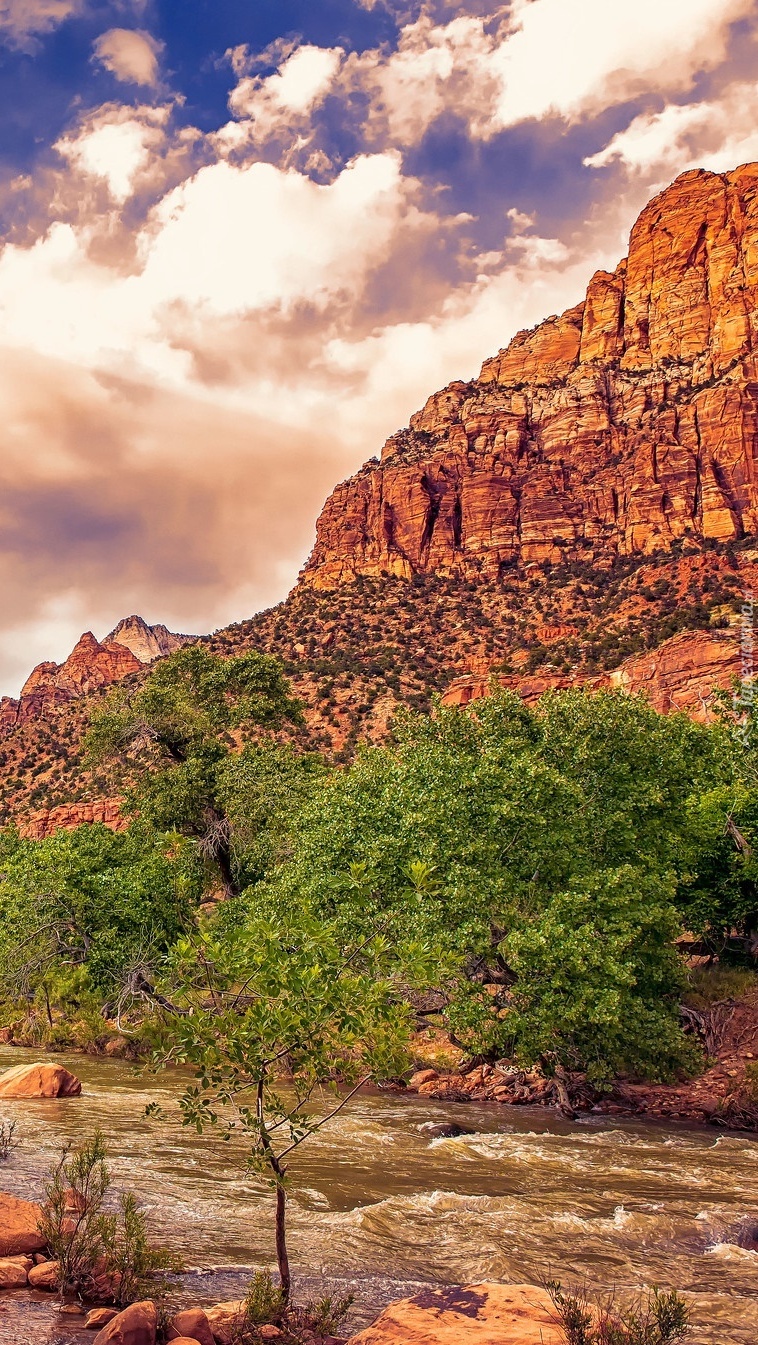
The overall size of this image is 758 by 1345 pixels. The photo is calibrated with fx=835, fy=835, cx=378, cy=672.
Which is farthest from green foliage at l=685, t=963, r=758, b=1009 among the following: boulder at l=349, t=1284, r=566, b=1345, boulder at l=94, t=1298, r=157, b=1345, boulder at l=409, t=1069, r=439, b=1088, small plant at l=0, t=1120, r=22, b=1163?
boulder at l=94, t=1298, r=157, b=1345

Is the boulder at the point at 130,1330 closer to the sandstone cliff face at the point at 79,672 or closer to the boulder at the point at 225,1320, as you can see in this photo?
the boulder at the point at 225,1320

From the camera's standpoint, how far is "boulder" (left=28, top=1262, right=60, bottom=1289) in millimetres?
6609

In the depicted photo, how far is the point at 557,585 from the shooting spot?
8606 cm

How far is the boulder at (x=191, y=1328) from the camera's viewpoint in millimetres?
5523

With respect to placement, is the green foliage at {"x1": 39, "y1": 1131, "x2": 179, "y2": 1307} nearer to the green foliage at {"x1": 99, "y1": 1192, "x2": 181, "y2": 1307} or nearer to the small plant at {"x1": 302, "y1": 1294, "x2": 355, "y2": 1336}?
the green foliage at {"x1": 99, "y1": 1192, "x2": 181, "y2": 1307}

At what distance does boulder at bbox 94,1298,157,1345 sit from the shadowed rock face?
3505 inches

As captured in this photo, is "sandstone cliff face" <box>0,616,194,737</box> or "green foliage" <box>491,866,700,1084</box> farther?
"sandstone cliff face" <box>0,616,194,737</box>

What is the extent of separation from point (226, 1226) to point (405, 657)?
221 ft

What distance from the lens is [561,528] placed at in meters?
98.0

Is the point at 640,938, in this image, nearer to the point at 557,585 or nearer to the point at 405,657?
the point at 405,657

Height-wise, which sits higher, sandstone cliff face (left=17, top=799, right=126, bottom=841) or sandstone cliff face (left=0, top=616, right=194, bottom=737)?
sandstone cliff face (left=0, top=616, right=194, bottom=737)

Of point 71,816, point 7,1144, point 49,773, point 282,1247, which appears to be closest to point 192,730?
point 7,1144

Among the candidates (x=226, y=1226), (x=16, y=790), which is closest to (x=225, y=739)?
(x=226, y=1226)

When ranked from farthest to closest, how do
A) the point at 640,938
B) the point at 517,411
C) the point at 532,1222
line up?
1. the point at 517,411
2. the point at 640,938
3. the point at 532,1222
